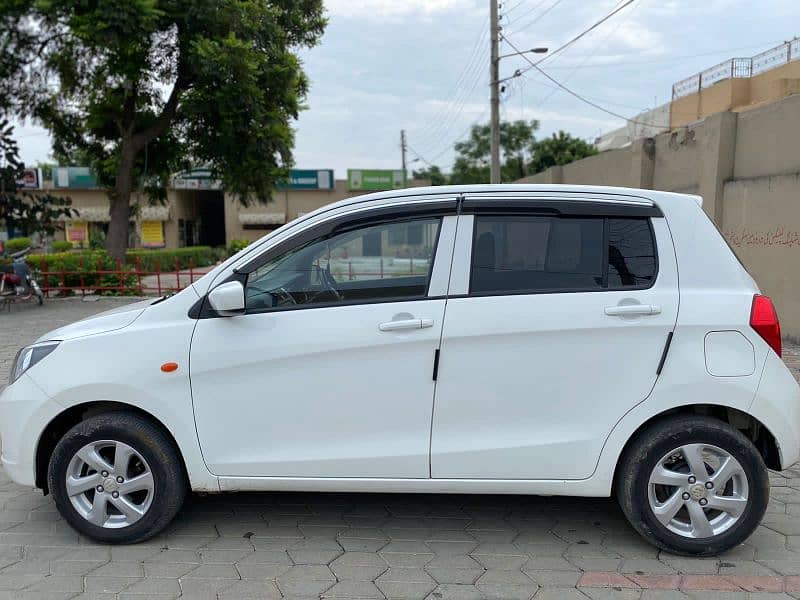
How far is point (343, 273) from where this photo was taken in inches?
135

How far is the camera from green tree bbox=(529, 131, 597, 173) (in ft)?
126

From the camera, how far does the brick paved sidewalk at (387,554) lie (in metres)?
2.93

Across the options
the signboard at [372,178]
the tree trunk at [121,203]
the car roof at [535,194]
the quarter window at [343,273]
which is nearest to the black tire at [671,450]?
the car roof at [535,194]

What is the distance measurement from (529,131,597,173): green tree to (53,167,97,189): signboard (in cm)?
2745

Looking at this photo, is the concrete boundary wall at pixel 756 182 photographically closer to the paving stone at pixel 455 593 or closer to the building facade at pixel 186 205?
the paving stone at pixel 455 593

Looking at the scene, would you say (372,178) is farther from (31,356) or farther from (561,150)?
(31,356)

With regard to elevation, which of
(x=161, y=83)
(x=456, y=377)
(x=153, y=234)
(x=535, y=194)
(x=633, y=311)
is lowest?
(x=456, y=377)

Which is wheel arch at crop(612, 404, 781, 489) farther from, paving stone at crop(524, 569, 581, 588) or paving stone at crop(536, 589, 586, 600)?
paving stone at crop(536, 589, 586, 600)

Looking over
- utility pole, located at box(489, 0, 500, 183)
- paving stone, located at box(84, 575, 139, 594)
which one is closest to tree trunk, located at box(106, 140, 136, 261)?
utility pole, located at box(489, 0, 500, 183)

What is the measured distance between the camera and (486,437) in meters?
3.15

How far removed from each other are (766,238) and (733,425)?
6.19 metres

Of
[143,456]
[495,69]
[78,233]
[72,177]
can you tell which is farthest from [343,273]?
[78,233]

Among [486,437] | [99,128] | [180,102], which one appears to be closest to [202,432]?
[486,437]

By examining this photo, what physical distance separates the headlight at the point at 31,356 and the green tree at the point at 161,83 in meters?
11.4
